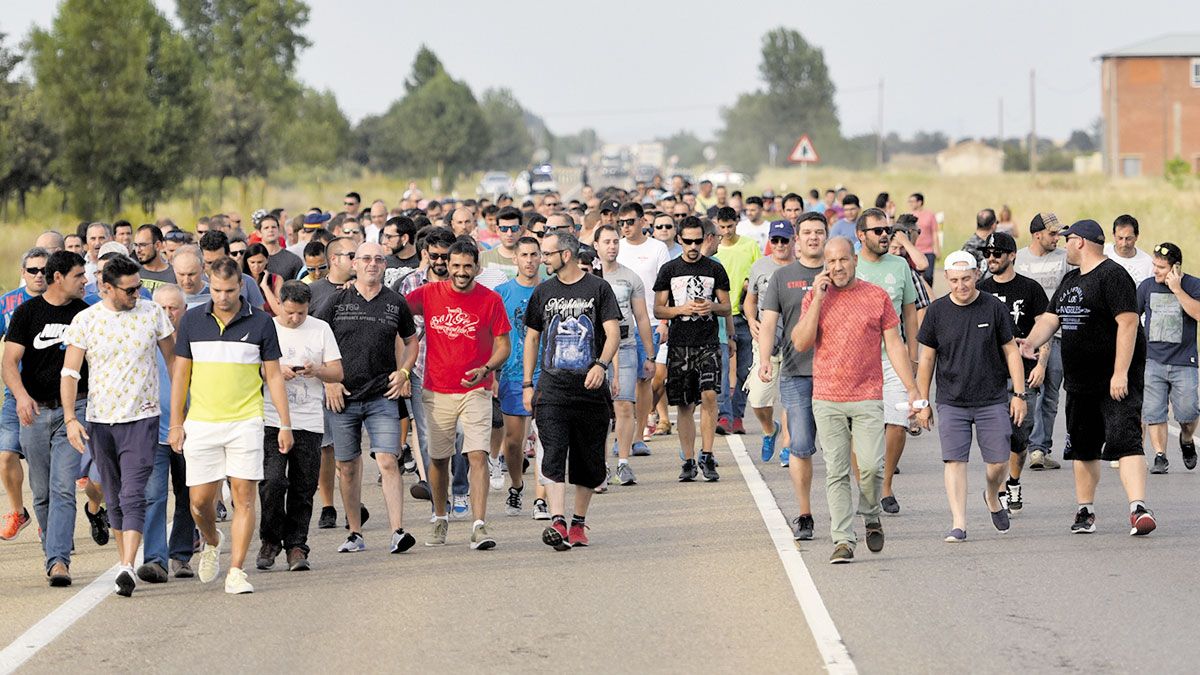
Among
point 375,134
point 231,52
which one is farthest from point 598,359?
point 375,134

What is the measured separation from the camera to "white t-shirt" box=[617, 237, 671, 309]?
15766mm

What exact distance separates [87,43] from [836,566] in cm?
3472

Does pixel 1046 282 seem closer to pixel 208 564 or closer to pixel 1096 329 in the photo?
pixel 1096 329

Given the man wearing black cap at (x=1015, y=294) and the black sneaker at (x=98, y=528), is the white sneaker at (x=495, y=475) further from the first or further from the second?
the man wearing black cap at (x=1015, y=294)

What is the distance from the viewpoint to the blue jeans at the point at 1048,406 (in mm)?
14469

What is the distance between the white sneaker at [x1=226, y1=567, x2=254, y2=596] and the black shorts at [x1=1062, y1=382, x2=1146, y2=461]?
5.12m

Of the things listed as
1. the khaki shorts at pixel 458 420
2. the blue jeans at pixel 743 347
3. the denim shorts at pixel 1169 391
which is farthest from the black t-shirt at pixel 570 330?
the denim shorts at pixel 1169 391

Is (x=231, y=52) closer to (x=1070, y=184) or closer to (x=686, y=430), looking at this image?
(x=1070, y=184)

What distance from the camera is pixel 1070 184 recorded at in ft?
256

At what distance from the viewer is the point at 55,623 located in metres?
9.04

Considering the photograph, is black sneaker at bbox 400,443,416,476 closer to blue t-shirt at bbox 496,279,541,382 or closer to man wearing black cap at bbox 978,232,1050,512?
blue t-shirt at bbox 496,279,541,382

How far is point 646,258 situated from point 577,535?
16.7 ft

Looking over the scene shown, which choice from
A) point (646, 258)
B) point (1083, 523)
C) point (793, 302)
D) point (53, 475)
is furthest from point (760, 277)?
point (53, 475)

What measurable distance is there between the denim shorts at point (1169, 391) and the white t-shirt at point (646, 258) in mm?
4159
